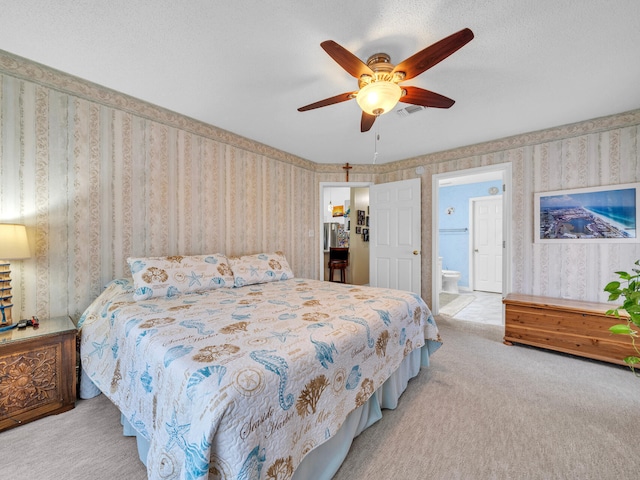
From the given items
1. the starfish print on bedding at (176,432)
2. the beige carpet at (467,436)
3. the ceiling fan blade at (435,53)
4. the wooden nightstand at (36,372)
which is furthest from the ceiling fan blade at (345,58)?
the wooden nightstand at (36,372)

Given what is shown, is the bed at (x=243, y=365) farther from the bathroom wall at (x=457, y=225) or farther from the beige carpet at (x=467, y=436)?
the bathroom wall at (x=457, y=225)

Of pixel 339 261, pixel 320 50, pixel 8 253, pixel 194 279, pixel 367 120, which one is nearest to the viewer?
pixel 8 253

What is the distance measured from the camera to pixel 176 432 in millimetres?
943

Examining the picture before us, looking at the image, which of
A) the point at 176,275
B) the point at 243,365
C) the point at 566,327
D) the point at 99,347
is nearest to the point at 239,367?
the point at 243,365

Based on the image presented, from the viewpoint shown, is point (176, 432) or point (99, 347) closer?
point (176, 432)

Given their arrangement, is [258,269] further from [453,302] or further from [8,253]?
[453,302]

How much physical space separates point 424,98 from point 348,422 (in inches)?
83.1

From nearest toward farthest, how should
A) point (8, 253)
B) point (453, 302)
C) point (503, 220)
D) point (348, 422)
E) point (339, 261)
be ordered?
1. point (348, 422)
2. point (8, 253)
3. point (503, 220)
4. point (453, 302)
5. point (339, 261)

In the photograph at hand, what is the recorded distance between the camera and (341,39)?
171 cm

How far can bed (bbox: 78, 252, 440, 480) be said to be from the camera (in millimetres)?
913

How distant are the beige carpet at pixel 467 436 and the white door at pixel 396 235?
1922 millimetres

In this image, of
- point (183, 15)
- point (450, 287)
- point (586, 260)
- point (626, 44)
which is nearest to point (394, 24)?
point (183, 15)

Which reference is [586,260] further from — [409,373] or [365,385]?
[365,385]

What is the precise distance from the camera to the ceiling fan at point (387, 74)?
4.81 ft
